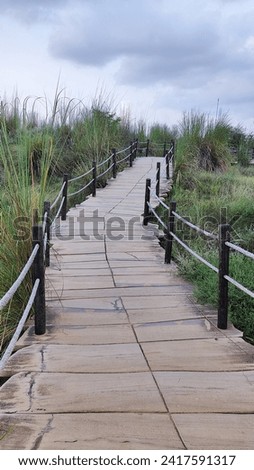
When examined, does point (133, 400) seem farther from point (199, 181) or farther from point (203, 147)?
point (203, 147)

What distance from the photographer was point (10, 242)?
3676mm

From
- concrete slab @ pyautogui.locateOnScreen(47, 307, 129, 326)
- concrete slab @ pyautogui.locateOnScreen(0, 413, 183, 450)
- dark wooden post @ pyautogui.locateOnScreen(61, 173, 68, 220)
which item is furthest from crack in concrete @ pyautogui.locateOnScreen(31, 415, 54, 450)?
dark wooden post @ pyautogui.locateOnScreen(61, 173, 68, 220)

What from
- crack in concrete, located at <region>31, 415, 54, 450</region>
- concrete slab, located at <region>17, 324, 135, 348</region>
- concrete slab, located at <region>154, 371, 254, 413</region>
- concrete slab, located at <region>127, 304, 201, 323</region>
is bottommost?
concrete slab, located at <region>17, 324, 135, 348</region>

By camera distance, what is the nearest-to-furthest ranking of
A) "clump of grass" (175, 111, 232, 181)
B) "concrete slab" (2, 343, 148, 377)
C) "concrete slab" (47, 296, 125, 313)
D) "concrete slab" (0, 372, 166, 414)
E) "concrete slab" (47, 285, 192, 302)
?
1. "concrete slab" (0, 372, 166, 414)
2. "concrete slab" (2, 343, 148, 377)
3. "concrete slab" (47, 296, 125, 313)
4. "concrete slab" (47, 285, 192, 302)
5. "clump of grass" (175, 111, 232, 181)

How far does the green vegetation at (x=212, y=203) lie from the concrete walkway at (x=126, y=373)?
29cm

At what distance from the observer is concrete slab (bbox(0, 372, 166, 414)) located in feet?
7.32

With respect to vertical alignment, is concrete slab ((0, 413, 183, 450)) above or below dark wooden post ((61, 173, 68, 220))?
below

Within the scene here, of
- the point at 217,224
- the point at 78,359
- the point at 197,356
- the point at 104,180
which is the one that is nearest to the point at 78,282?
the point at 78,359

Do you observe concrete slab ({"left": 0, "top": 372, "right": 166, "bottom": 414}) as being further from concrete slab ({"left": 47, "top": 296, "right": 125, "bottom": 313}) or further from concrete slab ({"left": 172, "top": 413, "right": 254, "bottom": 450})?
concrete slab ({"left": 47, "top": 296, "right": 125, "bottom": 313})

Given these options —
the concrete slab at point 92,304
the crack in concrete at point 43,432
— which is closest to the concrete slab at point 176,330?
the concrete slab at point 92,304

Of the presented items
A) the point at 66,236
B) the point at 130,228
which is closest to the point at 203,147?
the point at 130,228

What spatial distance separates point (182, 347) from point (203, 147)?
1099cm

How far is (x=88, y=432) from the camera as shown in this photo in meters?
2.00

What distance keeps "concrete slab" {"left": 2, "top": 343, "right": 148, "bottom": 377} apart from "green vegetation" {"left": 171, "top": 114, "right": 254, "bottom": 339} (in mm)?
1257
